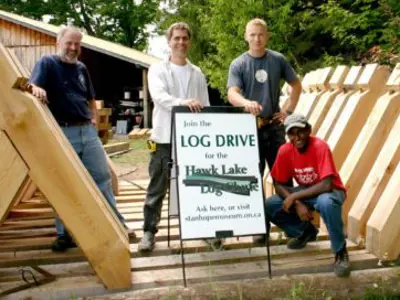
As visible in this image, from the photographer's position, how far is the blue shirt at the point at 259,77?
15.8 ft

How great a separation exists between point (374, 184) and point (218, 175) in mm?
1530

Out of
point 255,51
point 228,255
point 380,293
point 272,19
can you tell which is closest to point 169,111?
point 255,51

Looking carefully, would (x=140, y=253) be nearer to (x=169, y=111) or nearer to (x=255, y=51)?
(x=169, y=111)

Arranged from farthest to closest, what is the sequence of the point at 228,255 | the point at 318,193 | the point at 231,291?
the point at 228,255
the point at 318,193
the point at 231,291

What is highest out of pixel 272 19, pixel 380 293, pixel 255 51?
pixel 272 19

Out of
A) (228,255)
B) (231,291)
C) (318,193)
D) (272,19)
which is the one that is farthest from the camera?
(272,19)

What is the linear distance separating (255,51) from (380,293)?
238 cm

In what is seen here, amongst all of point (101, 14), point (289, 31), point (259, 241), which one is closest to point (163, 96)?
point (259, 241)

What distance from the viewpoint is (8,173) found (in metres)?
3.57

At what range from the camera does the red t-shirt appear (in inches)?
167

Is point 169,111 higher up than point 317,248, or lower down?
higher up

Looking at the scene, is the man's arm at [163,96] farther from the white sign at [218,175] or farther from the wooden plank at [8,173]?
the wooden plank at [8,173]

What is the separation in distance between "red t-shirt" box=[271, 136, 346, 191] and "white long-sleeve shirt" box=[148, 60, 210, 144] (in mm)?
969

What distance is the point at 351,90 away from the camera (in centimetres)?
571
